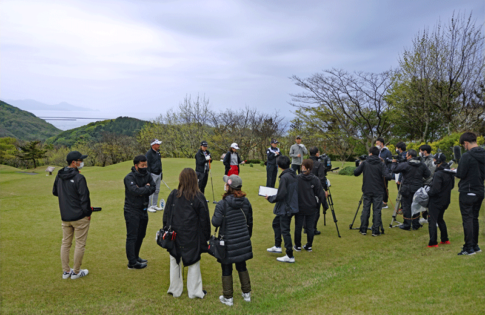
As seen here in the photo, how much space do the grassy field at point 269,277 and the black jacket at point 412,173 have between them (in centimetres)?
106

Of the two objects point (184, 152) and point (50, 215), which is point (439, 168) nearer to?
point (50, 215)

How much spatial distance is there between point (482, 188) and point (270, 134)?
2543 cm

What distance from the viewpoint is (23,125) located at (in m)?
56.7

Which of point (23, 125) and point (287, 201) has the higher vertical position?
point (23, 125)

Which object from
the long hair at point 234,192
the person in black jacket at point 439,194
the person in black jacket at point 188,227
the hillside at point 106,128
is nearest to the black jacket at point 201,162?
the person in black jacket at point 188,227

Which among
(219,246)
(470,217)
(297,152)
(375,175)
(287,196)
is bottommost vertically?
(219,246)

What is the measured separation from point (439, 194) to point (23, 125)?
67.8 m

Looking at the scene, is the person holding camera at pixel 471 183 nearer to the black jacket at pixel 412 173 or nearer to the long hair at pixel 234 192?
the black jacket at pixel 412 173

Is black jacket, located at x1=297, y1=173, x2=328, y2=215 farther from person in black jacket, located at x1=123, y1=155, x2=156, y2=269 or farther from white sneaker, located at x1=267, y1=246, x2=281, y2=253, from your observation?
person in black jacket, located at x1=123, y1=155, x2=156, y2=269

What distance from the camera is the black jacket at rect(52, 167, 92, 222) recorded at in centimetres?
451

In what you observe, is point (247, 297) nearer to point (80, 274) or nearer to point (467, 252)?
point (80, 274)

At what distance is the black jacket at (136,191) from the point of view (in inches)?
188

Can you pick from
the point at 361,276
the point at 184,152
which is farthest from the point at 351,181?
the point at 184,152

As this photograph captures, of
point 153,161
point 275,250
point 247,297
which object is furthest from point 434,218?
point 153,161
